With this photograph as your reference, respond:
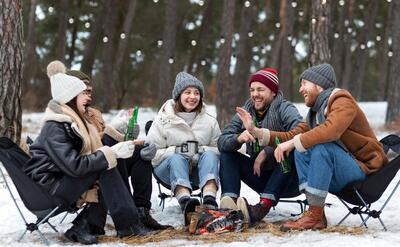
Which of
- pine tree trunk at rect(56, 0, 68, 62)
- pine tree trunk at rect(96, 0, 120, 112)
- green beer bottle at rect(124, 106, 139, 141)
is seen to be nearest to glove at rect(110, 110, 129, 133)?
green beer bottle at rect(124, 106, 139, 141)

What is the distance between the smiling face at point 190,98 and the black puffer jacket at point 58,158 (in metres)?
1.02

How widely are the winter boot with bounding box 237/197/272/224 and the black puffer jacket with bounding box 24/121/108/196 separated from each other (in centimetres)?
98

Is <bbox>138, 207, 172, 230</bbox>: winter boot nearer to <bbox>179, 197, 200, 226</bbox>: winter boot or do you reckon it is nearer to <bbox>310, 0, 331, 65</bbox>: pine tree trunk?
<bbox>179, 197, 200, 226</bbox>: winter boot

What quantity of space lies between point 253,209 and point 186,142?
70 centimetres

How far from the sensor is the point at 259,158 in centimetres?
386

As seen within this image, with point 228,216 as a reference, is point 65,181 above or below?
above

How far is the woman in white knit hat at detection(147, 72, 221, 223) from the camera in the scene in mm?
3840

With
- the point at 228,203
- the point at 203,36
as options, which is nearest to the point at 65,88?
the point at 228,203

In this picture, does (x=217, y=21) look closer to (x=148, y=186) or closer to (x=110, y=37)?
(x=110, y=37)

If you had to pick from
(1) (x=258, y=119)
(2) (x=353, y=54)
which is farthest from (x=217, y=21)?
(1) (x=258, y=119)

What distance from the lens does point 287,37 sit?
585 inches

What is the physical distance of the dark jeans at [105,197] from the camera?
10.9ft

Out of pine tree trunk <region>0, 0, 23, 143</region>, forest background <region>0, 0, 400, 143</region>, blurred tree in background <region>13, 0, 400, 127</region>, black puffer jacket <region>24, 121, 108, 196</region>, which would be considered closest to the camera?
black puffer jacket <region>24, 121, 108, 196</region>

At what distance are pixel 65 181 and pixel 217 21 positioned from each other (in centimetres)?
1849
